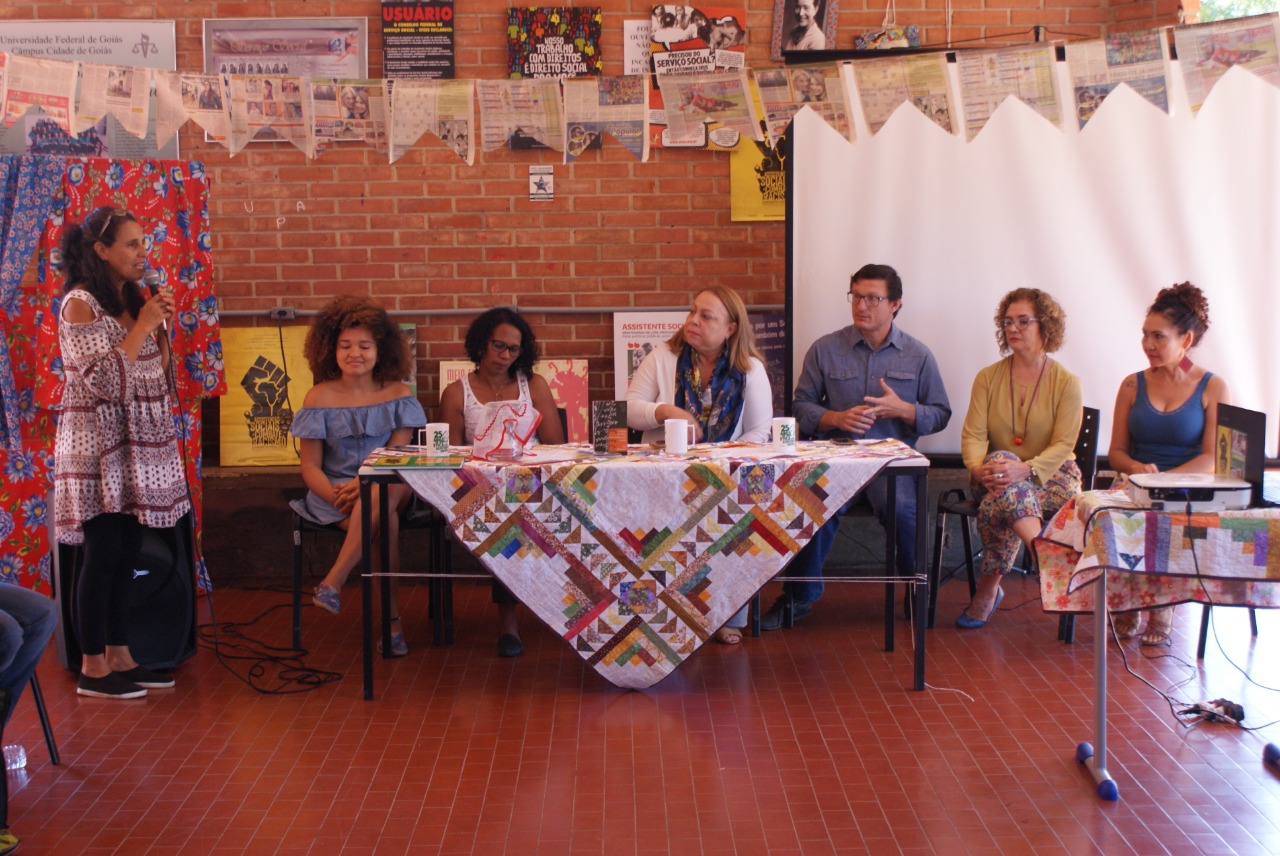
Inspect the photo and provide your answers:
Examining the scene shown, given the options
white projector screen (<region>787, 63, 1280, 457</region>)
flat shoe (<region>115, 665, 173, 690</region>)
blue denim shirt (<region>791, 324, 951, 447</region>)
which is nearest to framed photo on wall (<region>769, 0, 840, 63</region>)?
white projector screen (<region>787, 63, 1280, 457</region>)

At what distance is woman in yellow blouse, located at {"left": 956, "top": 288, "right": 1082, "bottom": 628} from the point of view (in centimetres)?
454

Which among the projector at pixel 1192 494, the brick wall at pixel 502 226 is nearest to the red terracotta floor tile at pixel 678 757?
the projector at pixel 1192 494

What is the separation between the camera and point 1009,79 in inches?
194

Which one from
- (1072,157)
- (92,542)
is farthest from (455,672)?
(1072,157)

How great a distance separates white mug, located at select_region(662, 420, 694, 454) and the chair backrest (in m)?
1.62

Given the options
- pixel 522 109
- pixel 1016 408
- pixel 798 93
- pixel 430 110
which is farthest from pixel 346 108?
pixel 1016 408

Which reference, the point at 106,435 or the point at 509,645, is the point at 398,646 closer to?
the point at 509,645

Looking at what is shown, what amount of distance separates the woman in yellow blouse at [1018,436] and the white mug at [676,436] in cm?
123

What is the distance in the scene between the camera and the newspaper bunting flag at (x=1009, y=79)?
490 cm

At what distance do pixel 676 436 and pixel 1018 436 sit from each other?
4.88 feet

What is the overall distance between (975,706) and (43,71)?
3902mm

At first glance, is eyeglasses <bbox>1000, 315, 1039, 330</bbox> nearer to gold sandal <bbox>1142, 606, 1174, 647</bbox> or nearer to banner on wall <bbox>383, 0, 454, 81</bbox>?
gold sandal <bbox>1142, 606, 1174, 647</bbox>

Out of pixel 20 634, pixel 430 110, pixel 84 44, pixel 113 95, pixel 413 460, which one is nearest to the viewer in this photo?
pixel 20 634

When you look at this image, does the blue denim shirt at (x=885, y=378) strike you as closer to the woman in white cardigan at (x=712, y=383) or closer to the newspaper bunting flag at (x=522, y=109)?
the woman in white cardigan at (x=712, y=383)
